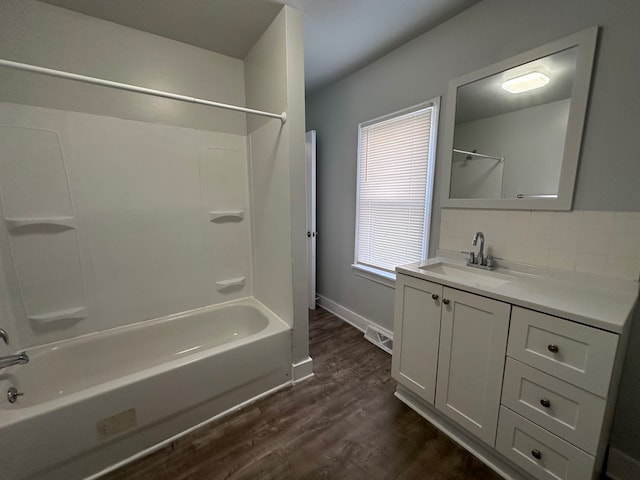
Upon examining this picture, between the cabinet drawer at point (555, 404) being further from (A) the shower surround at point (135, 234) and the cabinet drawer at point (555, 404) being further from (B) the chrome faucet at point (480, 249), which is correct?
(A) the shower surround at point (135, 234)

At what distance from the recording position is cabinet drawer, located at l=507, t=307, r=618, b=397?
87cm

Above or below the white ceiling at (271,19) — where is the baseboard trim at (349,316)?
below

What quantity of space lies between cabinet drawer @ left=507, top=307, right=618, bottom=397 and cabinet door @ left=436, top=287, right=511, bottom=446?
0.05m

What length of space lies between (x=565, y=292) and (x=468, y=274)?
0.49m

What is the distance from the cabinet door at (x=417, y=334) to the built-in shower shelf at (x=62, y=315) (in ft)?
7.00

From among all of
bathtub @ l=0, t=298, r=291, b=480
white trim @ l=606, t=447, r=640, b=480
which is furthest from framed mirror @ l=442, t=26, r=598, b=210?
bathtub @ l=0, t=298, r=291, b=480

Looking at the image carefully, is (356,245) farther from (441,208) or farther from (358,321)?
(441,208)

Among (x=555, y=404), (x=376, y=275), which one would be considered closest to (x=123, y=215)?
(x=376, y=275)

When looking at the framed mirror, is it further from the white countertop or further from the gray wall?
the white countertop

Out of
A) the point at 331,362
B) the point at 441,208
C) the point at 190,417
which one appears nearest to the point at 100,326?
the point at 190,417

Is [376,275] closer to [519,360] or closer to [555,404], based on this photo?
[519,360]

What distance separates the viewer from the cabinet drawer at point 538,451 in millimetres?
953

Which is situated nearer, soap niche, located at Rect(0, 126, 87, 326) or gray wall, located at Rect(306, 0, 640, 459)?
gray wall, located at Rect(306, 0, 640, 459)

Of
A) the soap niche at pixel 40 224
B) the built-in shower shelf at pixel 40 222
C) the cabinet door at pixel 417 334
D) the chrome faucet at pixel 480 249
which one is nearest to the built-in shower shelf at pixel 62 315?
the soap niche at pixel 40 224
